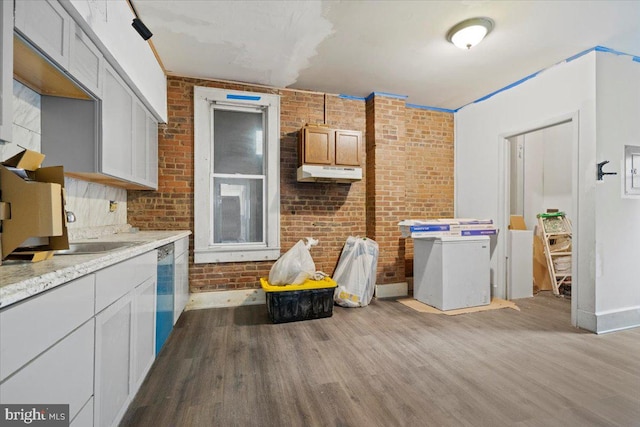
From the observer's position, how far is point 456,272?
3.58 meters

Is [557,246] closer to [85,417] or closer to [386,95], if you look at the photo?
[386,95]

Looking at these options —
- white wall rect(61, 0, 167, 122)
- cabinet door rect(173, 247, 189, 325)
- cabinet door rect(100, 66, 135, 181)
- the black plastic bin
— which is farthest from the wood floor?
white wall rect(61, 0, 167, 122)

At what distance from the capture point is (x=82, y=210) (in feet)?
7.95

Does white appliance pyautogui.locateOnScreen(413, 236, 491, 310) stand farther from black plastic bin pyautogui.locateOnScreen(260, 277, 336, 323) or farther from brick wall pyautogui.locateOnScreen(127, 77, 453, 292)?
black plastic bin pyautogui.locateOnScreen(260, 277, 336, 323)

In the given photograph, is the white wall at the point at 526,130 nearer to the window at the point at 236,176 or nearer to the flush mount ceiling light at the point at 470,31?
the flush mount ceiling light at the point at 470,31

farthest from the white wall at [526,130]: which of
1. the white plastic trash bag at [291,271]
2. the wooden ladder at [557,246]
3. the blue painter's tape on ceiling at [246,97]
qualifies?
the blue painter's tape on ceiling at [246,97]

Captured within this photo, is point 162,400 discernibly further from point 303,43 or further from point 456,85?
point 456,85

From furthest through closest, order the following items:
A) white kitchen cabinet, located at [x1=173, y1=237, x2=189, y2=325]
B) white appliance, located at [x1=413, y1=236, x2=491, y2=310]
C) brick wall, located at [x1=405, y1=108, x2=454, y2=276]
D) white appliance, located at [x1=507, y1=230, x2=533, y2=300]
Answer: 1. brick wall, located at [x1=405, y1=108, x2=454, y2=276]
2. white appliance, located at [x1=507, y1=230, x2=533, y2=300]
3. white appliance, located at [x1=413, y1=236, x2=491, y2=310]
4. white kitchen cabinet, located at [x1=173, y1=237, x2=189, y2=325]

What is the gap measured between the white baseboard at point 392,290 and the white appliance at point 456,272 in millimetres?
505

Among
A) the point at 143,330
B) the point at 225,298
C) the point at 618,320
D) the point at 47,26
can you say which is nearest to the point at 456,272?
the point at 618,320

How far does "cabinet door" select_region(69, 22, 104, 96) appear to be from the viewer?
1.67 meters

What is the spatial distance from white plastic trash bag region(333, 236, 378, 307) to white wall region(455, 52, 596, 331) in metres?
1.82

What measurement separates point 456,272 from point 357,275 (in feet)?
4.01

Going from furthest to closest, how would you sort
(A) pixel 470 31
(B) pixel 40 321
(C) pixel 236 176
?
1. (C) pixel 236 176
2. (A) pixel 470 31
3. (B) pixel 40 321
